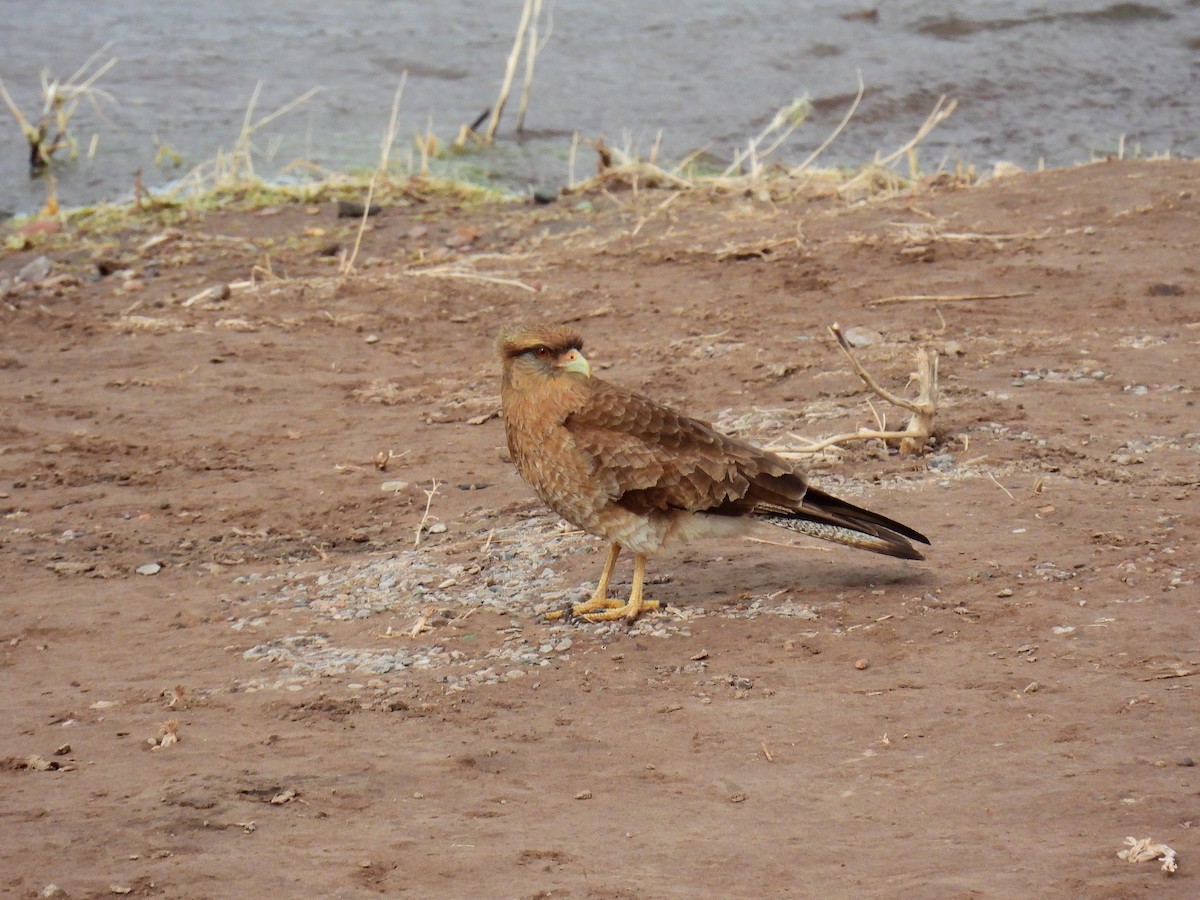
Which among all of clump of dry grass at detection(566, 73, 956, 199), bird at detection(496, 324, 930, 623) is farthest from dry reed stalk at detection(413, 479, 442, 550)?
clump of dry grass at detection(566, 73, 956, 199)

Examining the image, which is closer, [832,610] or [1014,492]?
[832,610]

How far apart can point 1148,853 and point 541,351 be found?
9.23 ft

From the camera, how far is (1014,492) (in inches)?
233

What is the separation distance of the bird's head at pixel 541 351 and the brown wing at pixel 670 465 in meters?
0.16

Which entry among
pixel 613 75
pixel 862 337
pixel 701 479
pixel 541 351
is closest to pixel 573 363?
pixel 541 351

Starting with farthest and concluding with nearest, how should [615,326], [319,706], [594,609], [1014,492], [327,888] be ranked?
[615,326] < [1014,492] < [594,609] < [319,706] < [327,888]

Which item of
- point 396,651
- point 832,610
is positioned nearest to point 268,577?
point 396,651

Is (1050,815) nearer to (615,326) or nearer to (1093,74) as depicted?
(615,326)

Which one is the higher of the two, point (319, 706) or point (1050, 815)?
point (1050, 815)

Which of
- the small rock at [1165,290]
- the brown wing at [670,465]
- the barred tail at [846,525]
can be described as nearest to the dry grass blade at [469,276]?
the small rock at [1165,290]

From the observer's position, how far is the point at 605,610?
17.5 ft

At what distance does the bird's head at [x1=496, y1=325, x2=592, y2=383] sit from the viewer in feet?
17.5

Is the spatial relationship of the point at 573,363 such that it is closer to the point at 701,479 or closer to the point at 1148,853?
the point at 701,479

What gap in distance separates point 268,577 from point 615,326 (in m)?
3.51
